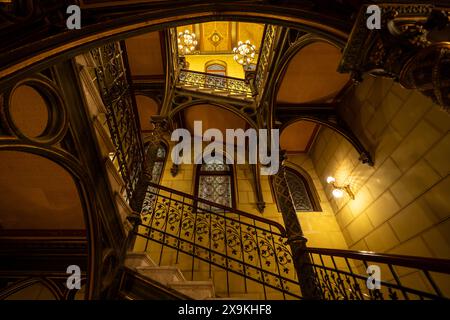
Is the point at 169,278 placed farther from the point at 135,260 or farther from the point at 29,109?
the point at 29,109

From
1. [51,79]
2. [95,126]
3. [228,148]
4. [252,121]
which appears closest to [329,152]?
[252,121]

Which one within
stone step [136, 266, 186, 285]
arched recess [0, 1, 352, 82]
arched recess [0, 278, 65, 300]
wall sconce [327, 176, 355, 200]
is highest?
wall sconce [327, 176, 355, 200]

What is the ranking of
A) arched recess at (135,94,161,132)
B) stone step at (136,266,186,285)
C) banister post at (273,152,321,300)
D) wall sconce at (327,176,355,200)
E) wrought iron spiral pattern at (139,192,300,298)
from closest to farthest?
banister post at (273,152,321,300) < stone step at (136,266,186,285) < wrought iron spiral pattern at (139,192,300,298) < wall sconce at (327,176,355,200) < arched recess at (135,94,161,132)

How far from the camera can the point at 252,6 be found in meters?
2.66

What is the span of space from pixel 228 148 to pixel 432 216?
17.7ft

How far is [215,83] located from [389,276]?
6.87 m

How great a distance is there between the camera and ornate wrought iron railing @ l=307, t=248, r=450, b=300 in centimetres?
153

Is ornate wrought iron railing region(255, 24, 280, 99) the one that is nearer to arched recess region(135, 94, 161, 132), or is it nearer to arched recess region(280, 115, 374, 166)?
arched recess region(280, 115, 374, 166)

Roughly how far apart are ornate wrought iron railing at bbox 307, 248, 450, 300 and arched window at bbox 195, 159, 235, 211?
2799 mm

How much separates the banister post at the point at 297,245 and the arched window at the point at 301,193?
233 cm

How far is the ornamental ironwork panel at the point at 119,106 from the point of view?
3.18 meters

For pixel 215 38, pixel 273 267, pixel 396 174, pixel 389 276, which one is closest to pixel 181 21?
pixel 396 174

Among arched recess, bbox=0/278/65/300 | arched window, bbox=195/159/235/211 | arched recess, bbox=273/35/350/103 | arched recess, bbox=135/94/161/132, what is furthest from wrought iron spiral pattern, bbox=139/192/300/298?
arched recess, bbox=135/94/161/132

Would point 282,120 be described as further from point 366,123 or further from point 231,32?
point 231,32
